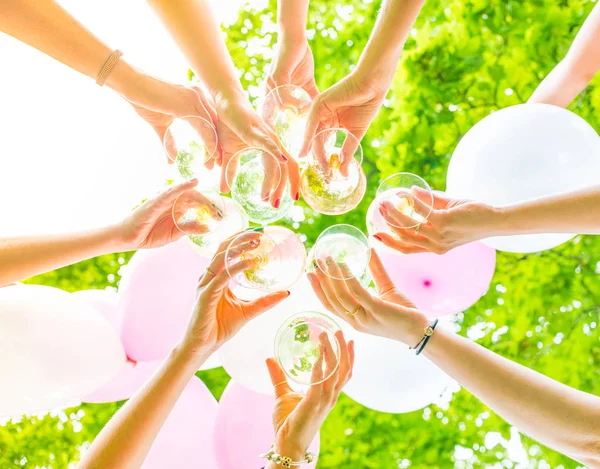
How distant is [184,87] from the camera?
1.84m

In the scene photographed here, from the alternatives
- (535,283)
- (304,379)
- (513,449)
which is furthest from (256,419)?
(535,283)

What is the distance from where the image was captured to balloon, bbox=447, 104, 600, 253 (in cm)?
177

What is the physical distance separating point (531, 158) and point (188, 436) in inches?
67.1

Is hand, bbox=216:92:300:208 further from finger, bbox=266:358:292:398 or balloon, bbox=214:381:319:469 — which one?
balloon, bbox=214:381:319:469

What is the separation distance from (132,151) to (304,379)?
1.85 m

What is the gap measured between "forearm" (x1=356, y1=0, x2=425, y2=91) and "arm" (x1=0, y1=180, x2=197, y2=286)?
75cm

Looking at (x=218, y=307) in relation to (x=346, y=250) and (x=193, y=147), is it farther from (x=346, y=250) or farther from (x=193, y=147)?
(x=193, y=147)

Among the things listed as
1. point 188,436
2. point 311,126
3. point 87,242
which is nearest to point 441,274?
point 311,126

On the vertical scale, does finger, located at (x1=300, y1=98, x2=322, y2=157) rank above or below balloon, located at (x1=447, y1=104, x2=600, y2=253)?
below

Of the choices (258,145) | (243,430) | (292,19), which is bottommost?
(243,430)

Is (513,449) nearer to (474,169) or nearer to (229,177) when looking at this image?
(474,169)

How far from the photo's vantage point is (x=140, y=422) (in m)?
1.40

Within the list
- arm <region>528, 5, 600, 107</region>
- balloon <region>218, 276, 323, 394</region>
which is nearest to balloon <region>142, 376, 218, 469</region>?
balloon <region>218, 276, 323, 394</region>

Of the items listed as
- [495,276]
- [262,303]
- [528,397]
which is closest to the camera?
[528,397]
